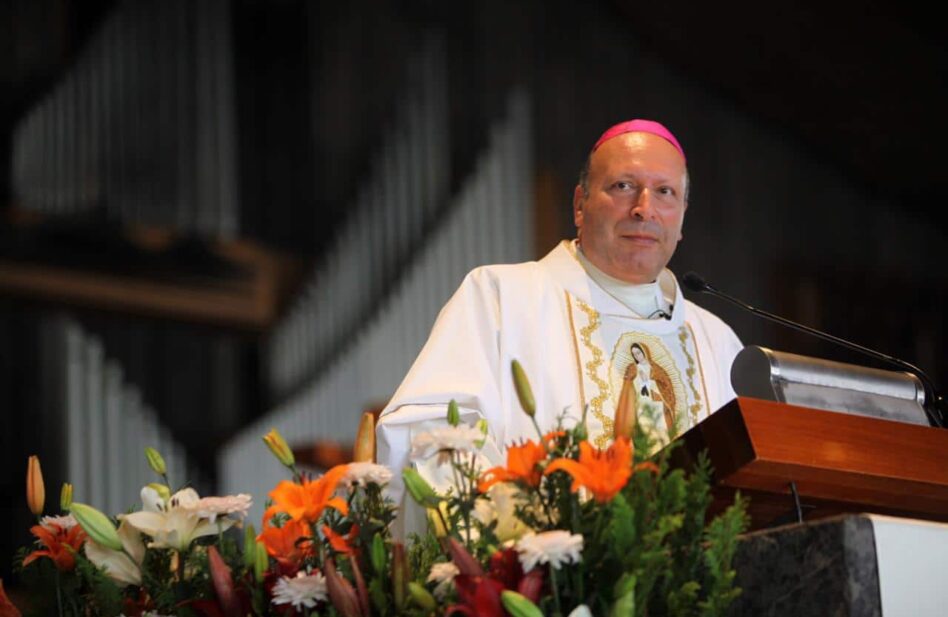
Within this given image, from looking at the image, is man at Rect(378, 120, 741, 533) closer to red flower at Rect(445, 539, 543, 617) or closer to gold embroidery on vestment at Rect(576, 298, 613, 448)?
gold embroidery on vestment at Rect(576, 298, 613, 448)

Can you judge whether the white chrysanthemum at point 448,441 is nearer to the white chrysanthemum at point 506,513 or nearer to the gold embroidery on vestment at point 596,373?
the white chrysanthemum at point 506,513

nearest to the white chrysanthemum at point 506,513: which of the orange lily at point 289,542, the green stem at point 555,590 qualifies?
the green stem at point 555,590

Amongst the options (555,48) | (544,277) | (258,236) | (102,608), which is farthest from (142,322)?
(102,608)

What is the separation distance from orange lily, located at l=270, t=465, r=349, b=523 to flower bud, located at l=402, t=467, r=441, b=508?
0.17 metres

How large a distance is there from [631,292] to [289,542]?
1413 millimetres

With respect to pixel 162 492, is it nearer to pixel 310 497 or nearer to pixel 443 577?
pixel 310 497

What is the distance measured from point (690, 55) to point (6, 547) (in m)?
3.88

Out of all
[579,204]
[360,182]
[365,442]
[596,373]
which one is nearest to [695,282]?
[596,373]

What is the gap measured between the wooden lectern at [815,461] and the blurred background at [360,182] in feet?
14.0

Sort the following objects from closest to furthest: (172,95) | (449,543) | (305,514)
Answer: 1. (449,543)
2. (305,514)
3. (172,95)

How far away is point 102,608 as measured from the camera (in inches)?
99.4

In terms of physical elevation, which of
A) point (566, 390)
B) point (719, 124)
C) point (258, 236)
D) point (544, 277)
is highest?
point (719, 124)

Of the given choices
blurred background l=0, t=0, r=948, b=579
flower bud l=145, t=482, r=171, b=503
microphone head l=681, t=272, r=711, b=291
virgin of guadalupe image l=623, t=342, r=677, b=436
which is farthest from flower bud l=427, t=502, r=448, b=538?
blurred background l=0, t=0, r=948, b=579

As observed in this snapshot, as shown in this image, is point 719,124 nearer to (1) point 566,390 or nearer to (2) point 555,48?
(2) point 555,48
